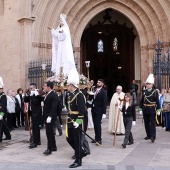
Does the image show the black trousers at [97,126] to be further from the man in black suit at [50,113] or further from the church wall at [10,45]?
the church wall at [10,45]

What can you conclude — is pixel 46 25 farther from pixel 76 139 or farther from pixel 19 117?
pixel 76 139

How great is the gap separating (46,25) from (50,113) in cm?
1180

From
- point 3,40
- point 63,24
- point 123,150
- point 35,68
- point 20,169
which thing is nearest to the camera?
point 20,169

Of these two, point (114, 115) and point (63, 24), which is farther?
point (63, 24)

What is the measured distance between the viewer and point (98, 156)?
7457 mm

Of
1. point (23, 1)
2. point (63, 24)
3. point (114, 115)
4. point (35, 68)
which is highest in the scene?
point (23, 1)

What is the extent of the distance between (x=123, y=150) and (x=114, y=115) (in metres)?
2.80

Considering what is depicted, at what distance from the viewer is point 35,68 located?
17.8m

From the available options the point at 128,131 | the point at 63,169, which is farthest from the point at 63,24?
the point at 63,169

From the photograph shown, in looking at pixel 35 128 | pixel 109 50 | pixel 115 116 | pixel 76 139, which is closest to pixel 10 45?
pixel 109 50

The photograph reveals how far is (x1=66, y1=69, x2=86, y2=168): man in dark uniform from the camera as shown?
21.6 ft

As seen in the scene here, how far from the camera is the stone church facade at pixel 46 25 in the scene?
60.3 feet

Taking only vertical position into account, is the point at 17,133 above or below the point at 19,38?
below

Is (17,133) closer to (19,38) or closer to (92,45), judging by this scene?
(19,38)
